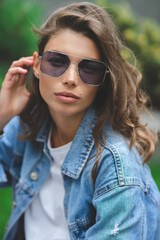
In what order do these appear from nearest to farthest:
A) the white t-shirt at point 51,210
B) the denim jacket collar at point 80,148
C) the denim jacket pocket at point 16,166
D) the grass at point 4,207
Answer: the denim jacket collar at point 80,148
the white t-shirt at point 51,210
the denim jacket pocket at point 16,166
the grass at point 4,207

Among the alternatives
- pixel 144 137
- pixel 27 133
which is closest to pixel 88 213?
pixel 144 137

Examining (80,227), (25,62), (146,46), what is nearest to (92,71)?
(25,62)

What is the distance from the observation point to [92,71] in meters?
1.77

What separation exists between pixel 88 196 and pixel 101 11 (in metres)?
1.09

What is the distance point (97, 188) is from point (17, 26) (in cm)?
338

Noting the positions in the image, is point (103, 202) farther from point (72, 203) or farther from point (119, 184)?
point (72, 203)

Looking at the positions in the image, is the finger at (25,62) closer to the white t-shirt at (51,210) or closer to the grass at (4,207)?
the white t-shirt at (51,210)

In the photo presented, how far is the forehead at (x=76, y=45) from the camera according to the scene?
174cm

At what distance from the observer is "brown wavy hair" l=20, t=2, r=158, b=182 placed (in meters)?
1.76

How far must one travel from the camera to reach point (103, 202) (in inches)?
62.9

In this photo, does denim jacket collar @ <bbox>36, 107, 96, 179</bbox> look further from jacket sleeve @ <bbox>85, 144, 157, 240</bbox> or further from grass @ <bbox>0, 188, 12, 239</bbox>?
grass @ <bbox>0, 188, 12, 239</bbox>

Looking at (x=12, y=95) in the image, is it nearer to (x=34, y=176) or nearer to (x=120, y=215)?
(x=34, y=176)

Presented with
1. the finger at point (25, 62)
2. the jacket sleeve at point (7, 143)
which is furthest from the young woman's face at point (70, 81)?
the jacket sleeve at point (7, 143)

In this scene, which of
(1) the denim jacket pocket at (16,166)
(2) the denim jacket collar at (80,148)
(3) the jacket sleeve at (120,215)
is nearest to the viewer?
(3) the jacket sleeve at (120,215)
